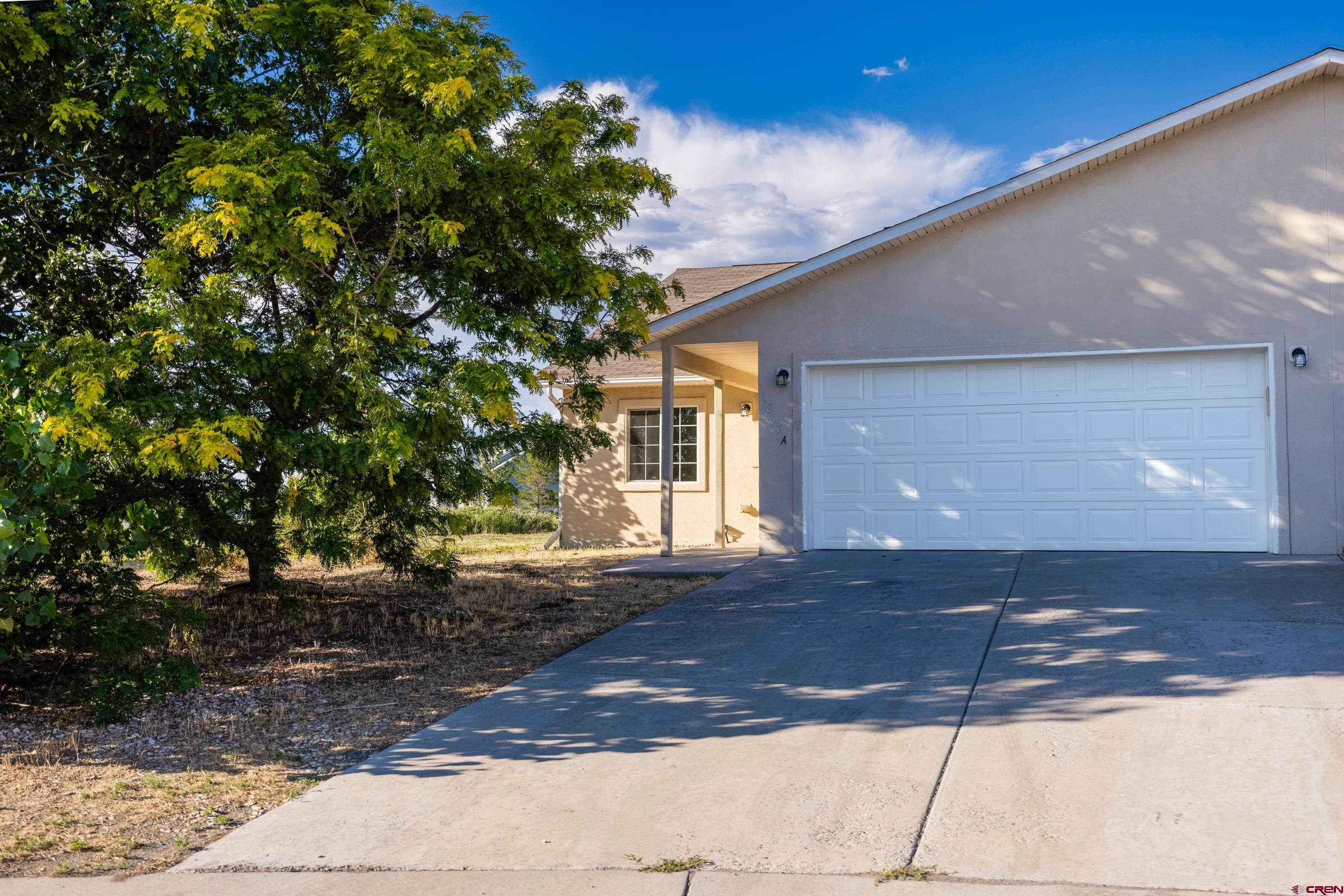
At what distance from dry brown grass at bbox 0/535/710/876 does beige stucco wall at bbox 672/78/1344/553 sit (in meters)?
3.90

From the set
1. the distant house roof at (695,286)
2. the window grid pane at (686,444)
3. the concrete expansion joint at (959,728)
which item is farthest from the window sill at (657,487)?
the concrete expansion joint at (959,728)

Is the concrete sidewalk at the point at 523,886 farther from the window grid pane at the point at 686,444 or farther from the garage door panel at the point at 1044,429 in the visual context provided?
the window grid pane at the point at 686,444

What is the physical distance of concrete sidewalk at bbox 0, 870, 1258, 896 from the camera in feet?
11.0

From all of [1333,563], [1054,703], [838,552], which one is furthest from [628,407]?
[1054,703]

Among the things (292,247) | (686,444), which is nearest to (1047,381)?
(686,444)

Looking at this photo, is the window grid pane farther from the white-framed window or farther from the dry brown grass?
the dry brown grass

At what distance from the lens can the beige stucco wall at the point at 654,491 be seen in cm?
1602

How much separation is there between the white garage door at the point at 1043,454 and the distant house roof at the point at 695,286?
429cm

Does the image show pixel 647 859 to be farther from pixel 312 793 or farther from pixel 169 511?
pixel 169 511

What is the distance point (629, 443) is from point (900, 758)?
12.0 metres

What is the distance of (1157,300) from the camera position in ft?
35.7

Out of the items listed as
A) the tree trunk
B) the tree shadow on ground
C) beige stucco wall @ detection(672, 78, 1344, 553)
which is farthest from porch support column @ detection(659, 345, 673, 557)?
the tree trunk

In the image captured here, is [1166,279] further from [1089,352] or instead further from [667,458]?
[667,458]

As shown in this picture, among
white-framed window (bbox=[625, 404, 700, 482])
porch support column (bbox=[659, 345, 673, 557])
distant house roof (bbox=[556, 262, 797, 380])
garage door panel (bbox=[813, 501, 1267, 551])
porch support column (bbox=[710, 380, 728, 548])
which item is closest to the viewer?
garage door panel (bbox=[813, 501, 1267, 551])
